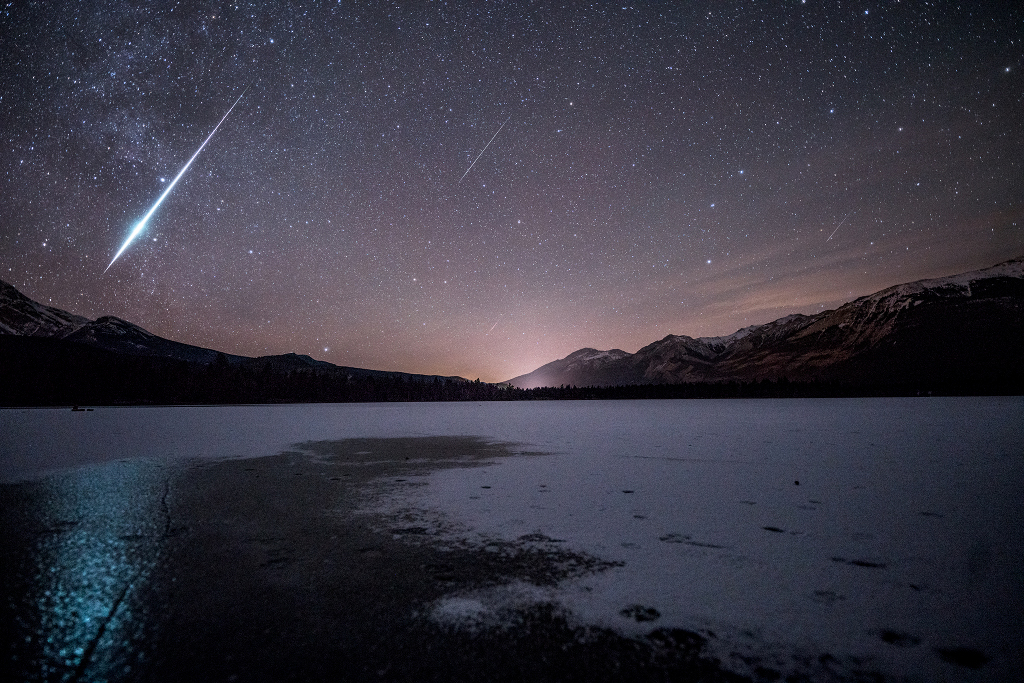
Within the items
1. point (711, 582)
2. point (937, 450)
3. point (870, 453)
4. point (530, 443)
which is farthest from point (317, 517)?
point (937, 450)

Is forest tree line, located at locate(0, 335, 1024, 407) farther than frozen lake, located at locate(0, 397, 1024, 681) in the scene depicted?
Yes

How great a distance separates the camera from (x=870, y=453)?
1219 cm

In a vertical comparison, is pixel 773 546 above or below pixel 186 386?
below

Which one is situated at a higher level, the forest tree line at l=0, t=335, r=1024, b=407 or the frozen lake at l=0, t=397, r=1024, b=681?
the forest tree line at l=0, t=335, r=1024, b=407

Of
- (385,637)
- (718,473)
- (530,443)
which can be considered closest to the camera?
(385,637)

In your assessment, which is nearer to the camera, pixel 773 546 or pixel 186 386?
pixel 773 546

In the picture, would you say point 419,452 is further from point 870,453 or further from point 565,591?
point 870,453

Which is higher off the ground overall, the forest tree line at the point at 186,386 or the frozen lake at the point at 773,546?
the forest tree line at the point at 186,386

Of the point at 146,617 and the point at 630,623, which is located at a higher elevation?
the point at 146,617

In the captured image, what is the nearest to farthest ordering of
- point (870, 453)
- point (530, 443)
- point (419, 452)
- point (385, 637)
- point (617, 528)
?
point (385, 637)
point (617, 528)
point (870, 453)
point (419, 452)
point (530, 443)

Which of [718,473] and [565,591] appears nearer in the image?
[565,591]

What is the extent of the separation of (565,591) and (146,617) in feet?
10.4

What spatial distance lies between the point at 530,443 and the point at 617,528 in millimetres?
11146

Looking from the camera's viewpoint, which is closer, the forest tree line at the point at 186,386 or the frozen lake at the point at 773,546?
the frozen lake at the point at 773,546
